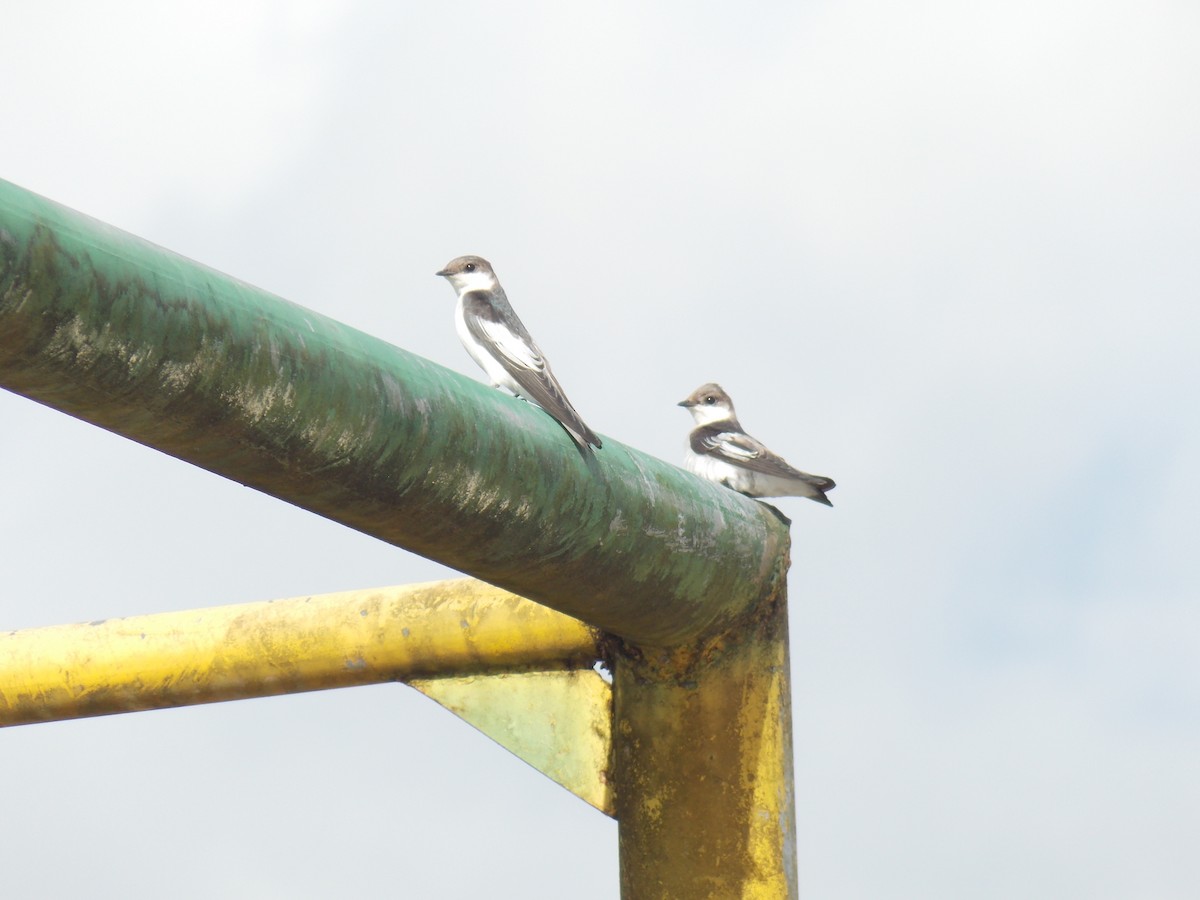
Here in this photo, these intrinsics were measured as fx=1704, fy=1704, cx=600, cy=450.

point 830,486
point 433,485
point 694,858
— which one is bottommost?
point 694,858

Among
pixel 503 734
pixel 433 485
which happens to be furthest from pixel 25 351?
pixel 503 734

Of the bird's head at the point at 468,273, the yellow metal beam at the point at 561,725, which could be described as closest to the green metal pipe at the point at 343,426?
the yellow metal beam at the point at 561,725

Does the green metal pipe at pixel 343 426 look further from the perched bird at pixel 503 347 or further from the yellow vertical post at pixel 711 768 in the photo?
the perched bird at pixel 503 347

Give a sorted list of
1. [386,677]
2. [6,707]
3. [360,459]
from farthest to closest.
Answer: [6,707] < [386,677] < [360,459]

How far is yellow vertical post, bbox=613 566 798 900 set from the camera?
14.3 ft

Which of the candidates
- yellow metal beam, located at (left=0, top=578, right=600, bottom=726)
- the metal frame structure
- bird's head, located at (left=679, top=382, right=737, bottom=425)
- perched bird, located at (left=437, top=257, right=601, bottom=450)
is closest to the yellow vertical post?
the metal frame structure

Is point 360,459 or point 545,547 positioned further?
point 545,547

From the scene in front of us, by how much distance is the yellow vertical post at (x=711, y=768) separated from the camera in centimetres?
434

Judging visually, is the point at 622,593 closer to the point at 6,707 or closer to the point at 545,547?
the point at 545,547

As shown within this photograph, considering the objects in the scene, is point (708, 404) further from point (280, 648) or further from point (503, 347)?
point (280, 648)

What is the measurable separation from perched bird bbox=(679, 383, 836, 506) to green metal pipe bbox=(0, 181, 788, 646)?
3647mm

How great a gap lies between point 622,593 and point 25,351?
5.73 ft

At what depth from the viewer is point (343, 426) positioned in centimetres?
291

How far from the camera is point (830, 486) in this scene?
7730 millimetres
